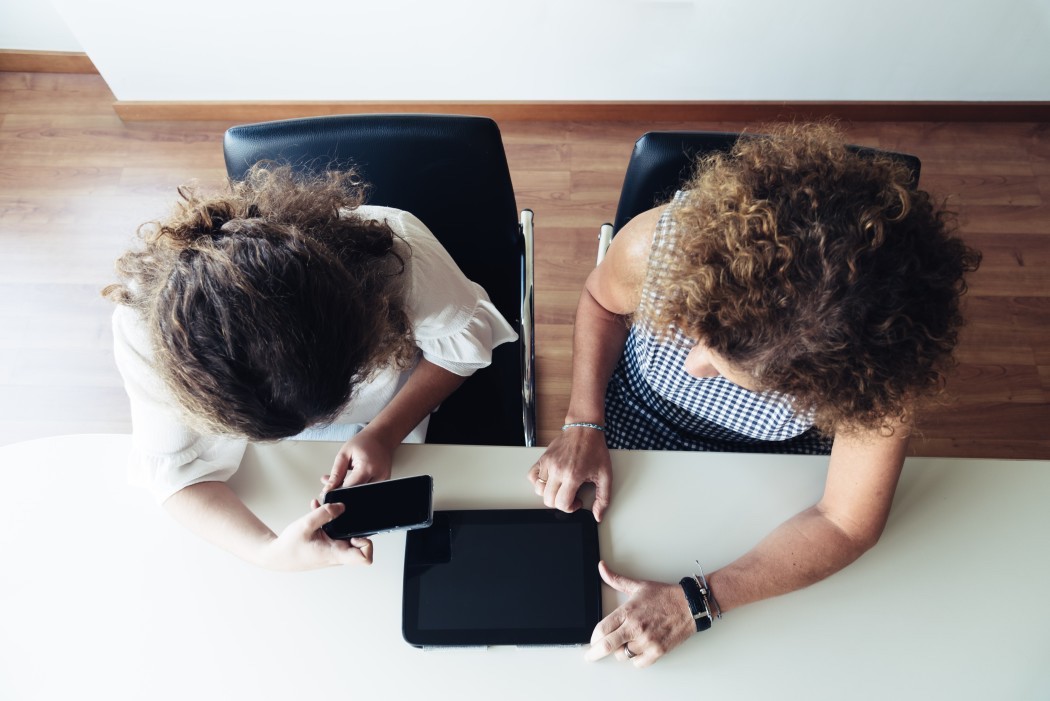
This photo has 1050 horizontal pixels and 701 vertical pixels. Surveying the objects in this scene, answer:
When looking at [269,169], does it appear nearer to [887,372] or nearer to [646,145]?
[646,145]

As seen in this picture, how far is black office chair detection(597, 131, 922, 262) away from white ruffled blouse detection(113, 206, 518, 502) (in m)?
0.30

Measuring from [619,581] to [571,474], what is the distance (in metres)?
0.15

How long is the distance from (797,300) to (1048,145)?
210cm

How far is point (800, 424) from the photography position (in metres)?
1.05

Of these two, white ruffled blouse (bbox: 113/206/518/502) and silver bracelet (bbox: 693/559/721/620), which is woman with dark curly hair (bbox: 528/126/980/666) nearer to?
silver bracelet (bbox: 693/559/721/620)

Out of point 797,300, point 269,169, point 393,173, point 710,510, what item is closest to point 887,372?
point 797,300

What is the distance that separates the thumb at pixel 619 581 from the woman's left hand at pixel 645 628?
0.01 m

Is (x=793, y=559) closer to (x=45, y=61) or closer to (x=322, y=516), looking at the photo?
(x=322, y=516)

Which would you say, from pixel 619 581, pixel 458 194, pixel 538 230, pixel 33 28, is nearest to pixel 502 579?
pixel 619 581

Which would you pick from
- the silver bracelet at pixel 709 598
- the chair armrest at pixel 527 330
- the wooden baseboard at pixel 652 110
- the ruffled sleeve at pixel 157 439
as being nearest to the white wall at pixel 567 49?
the wooden baseboard at pixel 652 110

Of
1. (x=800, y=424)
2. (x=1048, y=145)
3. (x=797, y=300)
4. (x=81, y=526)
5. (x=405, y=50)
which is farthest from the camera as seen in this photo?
(x=1048, y=145)

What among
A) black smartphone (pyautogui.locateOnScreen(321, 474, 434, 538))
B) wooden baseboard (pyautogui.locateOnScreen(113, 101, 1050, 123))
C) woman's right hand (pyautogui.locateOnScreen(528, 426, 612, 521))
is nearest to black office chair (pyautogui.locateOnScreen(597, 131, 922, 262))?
woman's right hand (pyautogui.locateOnScreen(528, 426, 612, 521))

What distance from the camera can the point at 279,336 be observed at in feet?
2.39

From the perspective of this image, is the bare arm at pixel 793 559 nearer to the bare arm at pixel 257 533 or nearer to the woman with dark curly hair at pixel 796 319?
the woman with dark curly hair at pixel 796 319
